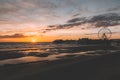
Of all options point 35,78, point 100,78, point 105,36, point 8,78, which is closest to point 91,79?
point 100,78

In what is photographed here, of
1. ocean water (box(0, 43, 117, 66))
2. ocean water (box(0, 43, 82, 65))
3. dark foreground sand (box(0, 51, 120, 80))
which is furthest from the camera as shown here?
ocean water (box(0, 43, 117, 66))

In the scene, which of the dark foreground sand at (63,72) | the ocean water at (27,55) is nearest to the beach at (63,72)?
the dark foreground sand at (63,72)

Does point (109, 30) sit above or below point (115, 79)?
above

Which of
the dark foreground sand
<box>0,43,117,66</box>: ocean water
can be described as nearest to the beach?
the dark foreground sand

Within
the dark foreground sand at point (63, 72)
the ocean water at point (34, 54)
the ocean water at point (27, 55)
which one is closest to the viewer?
the dark foreground sand at point (63, 72)

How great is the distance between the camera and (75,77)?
12062 millimetres

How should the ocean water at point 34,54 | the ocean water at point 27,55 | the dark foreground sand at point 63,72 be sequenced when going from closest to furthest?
the dark foreground sand at point 63,72
the ocean water at point 27,55
the ocean water at point 34,54

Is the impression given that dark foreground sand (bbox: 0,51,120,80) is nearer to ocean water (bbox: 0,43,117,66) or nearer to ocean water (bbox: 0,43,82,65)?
ocean water (bbox: 0,43,117,66)

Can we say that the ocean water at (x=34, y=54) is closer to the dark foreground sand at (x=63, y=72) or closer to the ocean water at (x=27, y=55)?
the ocean water at (x=27, y=55)

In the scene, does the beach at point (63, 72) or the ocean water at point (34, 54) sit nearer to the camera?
the beach at point (63, 72)

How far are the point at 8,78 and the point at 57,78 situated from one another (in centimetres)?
322

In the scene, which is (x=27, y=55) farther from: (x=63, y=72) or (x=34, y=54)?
(x=63, y=72)

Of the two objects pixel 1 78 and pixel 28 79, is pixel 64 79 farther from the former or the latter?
pixel 1 78

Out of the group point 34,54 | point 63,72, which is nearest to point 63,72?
point 63,72
